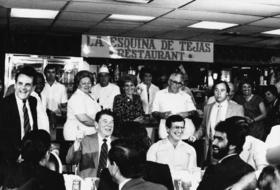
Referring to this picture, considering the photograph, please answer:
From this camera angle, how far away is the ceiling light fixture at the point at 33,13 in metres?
5.58

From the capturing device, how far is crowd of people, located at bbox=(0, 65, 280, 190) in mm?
1887

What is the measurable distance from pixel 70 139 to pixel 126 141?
8.43ft

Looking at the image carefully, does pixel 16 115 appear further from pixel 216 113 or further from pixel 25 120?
pixel 216 113

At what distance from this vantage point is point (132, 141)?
193 cm

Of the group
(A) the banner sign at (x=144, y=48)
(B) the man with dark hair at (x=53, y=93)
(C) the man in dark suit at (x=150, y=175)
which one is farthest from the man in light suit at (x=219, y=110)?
(A) the banner sign at (x=144, y=48)

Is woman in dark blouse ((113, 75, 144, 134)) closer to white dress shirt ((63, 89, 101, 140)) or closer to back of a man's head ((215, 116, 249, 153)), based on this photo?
white dress shirt ((63, 89, 101, 140))

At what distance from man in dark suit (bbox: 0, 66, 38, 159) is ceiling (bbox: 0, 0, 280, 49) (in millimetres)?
1825

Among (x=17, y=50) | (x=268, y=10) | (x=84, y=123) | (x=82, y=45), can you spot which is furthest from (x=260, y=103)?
(x=17, y=50)

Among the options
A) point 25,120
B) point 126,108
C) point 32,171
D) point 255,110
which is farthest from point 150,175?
point 255,110

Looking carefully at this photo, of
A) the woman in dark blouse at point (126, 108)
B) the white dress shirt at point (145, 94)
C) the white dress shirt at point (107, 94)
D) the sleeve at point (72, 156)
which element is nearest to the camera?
the sleeve at point (72, 156)

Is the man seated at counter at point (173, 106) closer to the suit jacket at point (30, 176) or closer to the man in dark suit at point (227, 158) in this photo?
the man in dark suit at point (227, 158)

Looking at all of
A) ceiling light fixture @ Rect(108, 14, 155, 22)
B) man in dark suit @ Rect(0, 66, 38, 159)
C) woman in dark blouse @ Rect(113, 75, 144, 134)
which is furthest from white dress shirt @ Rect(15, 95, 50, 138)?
ceiling light fixture @ Rect(108, 14, 155, 22)

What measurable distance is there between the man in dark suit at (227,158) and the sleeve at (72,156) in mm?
1121

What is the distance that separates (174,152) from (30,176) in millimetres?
1790
